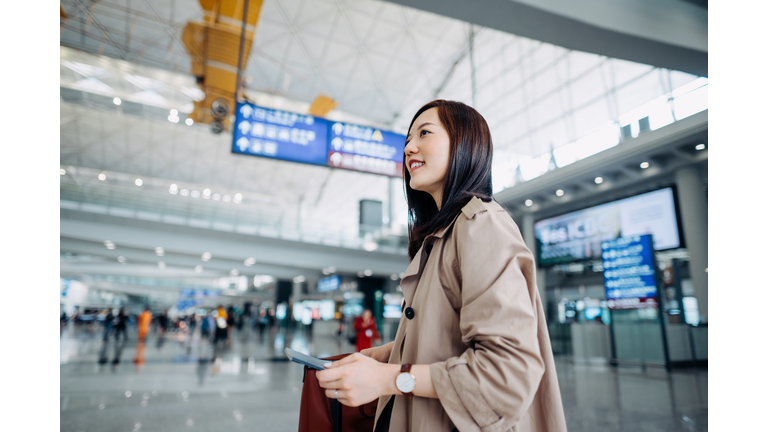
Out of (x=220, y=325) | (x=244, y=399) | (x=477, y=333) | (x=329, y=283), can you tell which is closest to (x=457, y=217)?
(x=477, y=333)

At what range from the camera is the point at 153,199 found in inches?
813

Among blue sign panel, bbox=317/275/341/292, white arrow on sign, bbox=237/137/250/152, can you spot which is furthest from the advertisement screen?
blue sign panel, bbox=317/275/341/292

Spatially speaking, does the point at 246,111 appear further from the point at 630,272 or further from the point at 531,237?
the point at 531,237

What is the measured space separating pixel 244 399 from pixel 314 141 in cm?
513

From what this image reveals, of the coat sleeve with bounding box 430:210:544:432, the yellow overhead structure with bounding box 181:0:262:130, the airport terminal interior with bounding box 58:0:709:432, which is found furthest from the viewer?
the yellow overhead structure with bounding box 181:0:262:130

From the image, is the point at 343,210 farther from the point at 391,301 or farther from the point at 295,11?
the point at 295,11

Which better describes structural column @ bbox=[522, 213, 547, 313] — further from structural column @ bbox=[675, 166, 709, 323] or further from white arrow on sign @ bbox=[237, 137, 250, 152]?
white arrow on sign @ bbox=[237, 137, 250, 152]

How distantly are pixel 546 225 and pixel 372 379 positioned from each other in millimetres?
17753

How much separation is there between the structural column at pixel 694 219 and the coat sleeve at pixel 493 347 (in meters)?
14.9

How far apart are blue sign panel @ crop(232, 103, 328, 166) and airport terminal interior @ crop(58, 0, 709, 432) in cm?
3

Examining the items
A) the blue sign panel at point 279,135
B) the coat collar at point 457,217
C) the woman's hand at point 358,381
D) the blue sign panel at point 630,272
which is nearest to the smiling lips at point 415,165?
the coat collar at point 457,217

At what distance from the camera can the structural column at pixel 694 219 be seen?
12828mm

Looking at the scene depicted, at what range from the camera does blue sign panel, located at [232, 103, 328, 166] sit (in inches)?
323
